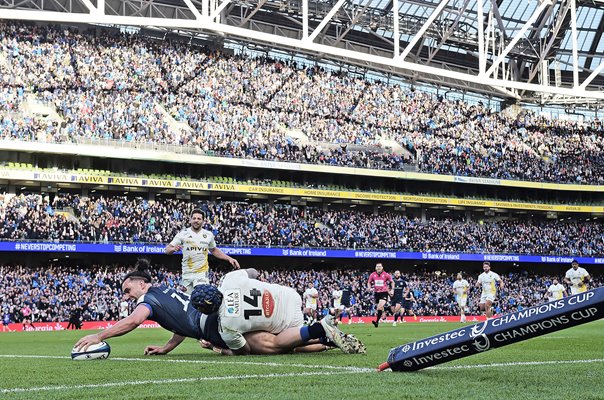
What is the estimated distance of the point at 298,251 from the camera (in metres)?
47.8

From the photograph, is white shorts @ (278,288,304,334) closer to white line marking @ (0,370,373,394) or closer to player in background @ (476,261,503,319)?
white line marking @ (0,370,373,394)

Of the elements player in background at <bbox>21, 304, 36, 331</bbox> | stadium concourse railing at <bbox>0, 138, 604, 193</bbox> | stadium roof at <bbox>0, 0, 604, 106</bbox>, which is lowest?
player in background at <bbox>21, 304, 36, 331</bbox>

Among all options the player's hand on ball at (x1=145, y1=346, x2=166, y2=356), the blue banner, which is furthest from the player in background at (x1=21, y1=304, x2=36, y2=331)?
the player's hand on ball at (x1=145, y1=346, x2=166, y2=356)

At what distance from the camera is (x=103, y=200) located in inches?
1770

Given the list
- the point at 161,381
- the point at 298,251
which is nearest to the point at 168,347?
the point at 161,381

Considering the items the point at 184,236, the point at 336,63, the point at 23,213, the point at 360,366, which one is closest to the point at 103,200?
the point at 23,213

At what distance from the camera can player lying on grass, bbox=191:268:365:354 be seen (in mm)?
8641

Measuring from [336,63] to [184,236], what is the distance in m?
48.3

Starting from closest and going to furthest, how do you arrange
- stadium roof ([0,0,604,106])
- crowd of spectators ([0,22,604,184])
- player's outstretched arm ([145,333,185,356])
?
player's outstretched arm ([145,333,185,356]) < crowd of spectators ([0,22,604,184]) < stadium roof ([0,0,604,106])

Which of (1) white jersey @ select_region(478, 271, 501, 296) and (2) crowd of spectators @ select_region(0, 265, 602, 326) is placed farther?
(2) crowd of spectators @ select_region(0, 265, 602, 326)

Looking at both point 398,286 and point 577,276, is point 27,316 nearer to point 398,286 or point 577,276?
point 398,286

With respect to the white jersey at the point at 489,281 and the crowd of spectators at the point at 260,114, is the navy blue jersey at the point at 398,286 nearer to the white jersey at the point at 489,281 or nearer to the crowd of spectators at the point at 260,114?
the white jersey at the point at 489,281

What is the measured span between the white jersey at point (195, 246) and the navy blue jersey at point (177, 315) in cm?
395

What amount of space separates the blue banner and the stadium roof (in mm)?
11064
